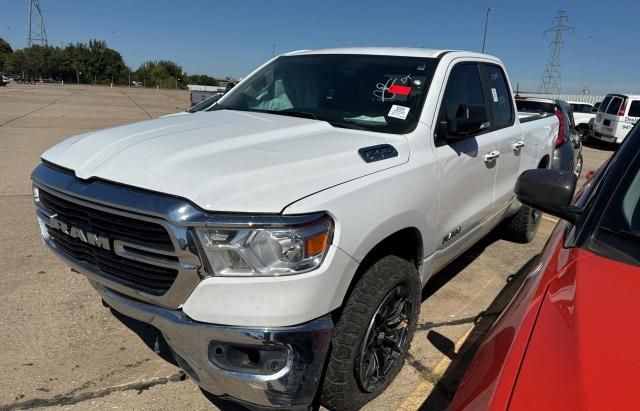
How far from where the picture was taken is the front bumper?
1.95m

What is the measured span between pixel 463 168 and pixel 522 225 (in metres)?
2.56

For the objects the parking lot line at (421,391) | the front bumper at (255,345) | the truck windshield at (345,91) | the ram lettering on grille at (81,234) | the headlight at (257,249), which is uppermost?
the truck windshield at (345,91)

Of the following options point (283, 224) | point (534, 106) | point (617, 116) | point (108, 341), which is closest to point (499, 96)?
point (283, 224)

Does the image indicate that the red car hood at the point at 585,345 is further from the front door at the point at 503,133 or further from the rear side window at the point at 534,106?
the rear side window at the point at 534,106

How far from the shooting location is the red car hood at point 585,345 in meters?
1.09

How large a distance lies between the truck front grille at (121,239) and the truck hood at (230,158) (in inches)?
6.5

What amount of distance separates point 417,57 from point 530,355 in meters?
2.65

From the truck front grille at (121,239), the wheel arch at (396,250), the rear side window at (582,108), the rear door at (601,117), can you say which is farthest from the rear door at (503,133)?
the rear side window at (582,108)

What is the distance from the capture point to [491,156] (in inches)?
149

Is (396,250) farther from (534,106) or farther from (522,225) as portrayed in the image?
(534,106)

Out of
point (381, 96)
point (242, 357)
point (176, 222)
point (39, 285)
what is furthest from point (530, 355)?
point (39, 285)

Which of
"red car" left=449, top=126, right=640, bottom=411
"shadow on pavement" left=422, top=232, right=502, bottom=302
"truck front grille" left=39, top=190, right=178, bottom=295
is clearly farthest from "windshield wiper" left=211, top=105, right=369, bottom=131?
"shadow on pavement" left=422, top=232, right=502, bottom=302

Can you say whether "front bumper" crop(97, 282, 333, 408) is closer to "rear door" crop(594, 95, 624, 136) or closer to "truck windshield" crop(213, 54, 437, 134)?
"truck windshield" crop(213, 54, 437, 134)

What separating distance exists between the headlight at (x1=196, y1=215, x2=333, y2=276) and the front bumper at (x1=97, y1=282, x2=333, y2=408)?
0.77ft
